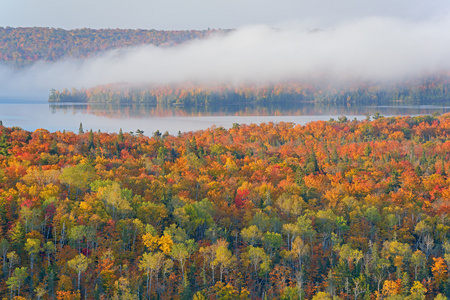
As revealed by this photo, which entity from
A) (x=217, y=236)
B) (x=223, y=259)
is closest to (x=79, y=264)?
(x=223, y=259)

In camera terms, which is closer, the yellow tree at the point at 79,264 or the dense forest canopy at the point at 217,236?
the yellow tree at the point at 79,264

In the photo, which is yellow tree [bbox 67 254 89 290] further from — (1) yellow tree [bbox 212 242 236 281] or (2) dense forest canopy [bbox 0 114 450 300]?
(1) yellow tree [bbox 212 242 236 281]

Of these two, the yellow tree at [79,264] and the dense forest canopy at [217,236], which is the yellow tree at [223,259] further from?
the yellow tree at [79,264]

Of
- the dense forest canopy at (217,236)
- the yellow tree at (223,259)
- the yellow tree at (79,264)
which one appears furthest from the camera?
the yellow tree at (223,259)

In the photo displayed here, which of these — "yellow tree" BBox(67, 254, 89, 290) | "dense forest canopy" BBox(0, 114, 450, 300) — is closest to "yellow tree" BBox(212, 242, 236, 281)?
"dense forest canopy" BBox(0, 114, 450, 300)

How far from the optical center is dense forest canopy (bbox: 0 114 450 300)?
212 feet

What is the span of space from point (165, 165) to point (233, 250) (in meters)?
57.7

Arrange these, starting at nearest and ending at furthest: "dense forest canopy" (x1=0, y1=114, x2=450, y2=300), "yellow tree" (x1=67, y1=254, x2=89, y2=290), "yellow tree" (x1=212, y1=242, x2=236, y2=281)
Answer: "yellow tree" (x1=67, y1=254, x2=89, y2=290) → "dense forest canopy" (x1=0, y1=114, x2=450, y2=300) → "yellow tree" (x1=212, y1=242, x2=236, y2=281)

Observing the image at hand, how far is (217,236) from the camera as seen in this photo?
77.6 meters

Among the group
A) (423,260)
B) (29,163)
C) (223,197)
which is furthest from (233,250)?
(29,163)

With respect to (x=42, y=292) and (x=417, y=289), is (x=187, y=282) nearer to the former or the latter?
(x=42, y=292)

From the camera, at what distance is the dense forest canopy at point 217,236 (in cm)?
6475

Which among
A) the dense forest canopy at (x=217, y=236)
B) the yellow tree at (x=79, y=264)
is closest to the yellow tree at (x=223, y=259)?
the dense forest canopy at (x=217, y=236)

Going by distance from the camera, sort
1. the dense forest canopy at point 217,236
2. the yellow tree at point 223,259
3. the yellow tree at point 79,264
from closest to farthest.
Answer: the yellow tree at point 79,264
the dense forest canopy at point 217,236
the yellow tree at point 223,259
